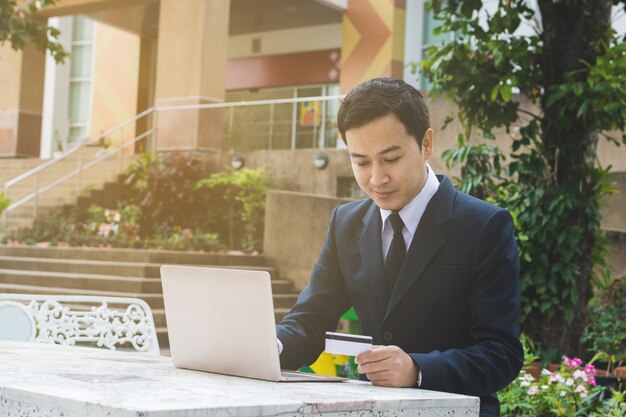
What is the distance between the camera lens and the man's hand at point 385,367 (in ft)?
7.04

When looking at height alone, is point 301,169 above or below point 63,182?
above

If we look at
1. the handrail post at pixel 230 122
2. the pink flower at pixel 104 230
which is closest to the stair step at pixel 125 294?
the pink flower at pixel 104 230

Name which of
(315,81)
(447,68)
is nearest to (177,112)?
(315,81)

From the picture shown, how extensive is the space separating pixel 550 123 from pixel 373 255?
417cm

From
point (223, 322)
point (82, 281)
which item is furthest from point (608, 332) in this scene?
point (82, 281)

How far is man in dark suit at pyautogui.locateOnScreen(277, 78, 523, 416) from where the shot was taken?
8.08 ft

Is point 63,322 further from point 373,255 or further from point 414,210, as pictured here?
point 414,210

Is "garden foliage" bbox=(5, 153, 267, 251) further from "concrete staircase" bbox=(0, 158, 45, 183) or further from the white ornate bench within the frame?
the white ornate bench

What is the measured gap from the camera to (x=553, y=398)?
4703 mm

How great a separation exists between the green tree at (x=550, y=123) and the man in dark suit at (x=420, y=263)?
12.2 ft

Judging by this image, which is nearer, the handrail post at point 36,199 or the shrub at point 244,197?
the shrub at point 244,197

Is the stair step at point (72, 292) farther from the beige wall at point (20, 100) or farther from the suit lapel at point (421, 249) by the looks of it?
the beige wall at point (20, 100)

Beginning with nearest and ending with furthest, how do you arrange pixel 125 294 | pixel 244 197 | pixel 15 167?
1. pixel 125 294
2. pixel 244 197
3. pixel 15 167

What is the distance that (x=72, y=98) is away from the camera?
24172 millimetres
